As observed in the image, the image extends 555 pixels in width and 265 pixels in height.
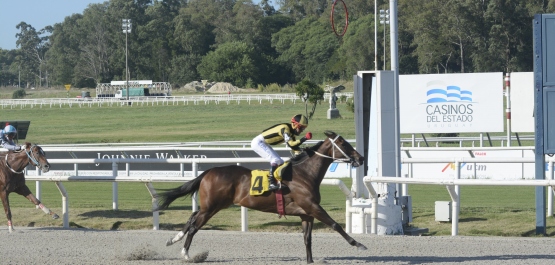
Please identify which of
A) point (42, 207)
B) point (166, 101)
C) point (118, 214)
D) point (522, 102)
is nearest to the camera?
point (42, 207)

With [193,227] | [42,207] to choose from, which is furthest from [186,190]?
[42,207]

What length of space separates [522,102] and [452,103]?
1.41m

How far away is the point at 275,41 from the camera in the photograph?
76125mm

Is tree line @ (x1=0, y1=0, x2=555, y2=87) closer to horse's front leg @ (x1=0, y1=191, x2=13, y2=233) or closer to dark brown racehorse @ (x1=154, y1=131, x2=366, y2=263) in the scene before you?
horse's front leg @ (x1=0, y1=191, x2=13, y2=233)

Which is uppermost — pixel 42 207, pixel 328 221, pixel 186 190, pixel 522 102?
pixel 522 102

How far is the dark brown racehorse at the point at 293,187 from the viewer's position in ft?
27.1

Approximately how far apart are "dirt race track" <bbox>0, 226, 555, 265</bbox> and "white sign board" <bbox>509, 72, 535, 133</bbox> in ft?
25.6

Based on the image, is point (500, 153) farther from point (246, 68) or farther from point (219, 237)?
point (246, 68)

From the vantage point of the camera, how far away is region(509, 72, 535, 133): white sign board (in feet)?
55.2

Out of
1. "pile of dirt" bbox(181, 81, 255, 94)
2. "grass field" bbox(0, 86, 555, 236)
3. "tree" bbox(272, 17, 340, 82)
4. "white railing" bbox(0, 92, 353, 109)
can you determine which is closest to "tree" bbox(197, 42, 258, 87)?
"pile of dirt" bbox(181, 81, 255, 94)

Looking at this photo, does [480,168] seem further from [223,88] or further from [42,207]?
[223,88]

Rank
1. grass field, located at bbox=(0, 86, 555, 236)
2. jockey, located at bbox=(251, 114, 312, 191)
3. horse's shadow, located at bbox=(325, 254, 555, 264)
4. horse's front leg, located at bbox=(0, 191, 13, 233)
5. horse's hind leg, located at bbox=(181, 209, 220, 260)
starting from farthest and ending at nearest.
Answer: horse's front leg, located at bbox=(0, 191, 13, 233) < grass field, located at bbox=(0, 86, 555, 236) < horse's hind leg, located at bbox=(181, 209, 220, 260) < jockey, located at bbox=(251, 114, 312, 191) < horse's shadow, located at bbox=(325, 254, 555, 264)

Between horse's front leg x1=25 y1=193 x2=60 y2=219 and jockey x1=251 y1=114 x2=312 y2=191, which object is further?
horse's front leg x1=25 y1=193 x2=60 y2=219

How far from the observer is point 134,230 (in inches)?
436
